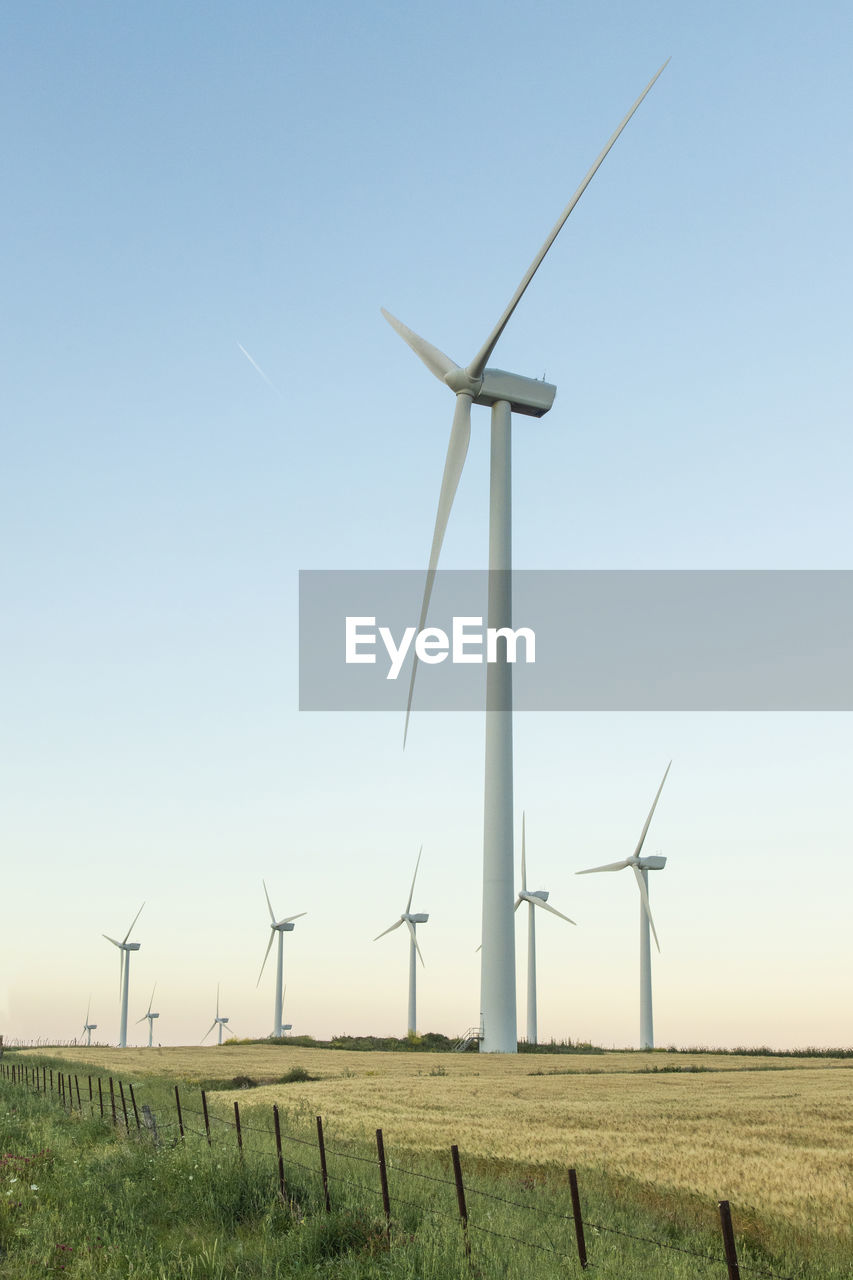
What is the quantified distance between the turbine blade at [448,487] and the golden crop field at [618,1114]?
783 inches

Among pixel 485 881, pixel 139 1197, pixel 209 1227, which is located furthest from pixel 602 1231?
pixel 485 881

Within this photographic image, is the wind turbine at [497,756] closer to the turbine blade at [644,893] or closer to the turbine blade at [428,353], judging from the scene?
the turbine blade at [428,353]

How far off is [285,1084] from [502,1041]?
20898 millimetres

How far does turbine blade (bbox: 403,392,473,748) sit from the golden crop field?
65.3 feet

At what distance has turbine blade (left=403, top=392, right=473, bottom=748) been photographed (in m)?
68.1

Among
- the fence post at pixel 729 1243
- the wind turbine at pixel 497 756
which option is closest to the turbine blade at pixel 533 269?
the wind turbine at pixel 497 756

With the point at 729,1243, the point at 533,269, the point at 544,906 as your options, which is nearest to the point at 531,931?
the point at 544,906

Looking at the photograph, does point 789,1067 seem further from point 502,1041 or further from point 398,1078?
point 398,1078

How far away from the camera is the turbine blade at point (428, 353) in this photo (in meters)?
83.5

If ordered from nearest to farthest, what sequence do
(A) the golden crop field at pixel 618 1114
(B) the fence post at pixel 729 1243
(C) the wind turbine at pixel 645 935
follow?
1. (B) the fence post at pixel 729 1243
2. (A) the golden crop field at pixel 618 1114
3. (C) the wind turbine at pixel 645 935

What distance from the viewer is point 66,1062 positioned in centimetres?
7106

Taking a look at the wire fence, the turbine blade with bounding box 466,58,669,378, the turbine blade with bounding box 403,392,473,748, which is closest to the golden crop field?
the wire fence

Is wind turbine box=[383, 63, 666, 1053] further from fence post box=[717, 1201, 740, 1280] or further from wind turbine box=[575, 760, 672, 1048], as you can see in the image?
fence post box=[717, 1201, 740, 1280]

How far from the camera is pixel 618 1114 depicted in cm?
3791
